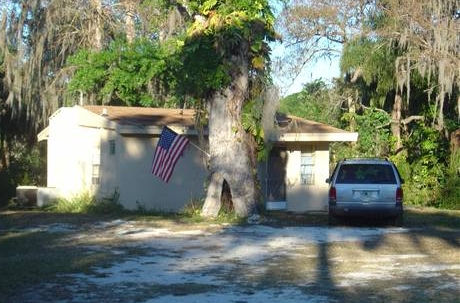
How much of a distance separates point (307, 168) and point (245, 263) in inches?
521

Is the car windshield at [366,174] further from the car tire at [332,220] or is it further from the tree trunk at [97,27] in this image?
the tree trunk at [97,27]

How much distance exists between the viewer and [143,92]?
3120cm

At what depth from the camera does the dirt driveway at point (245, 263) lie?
9.42m

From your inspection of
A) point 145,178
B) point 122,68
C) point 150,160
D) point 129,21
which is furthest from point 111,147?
point 129,21

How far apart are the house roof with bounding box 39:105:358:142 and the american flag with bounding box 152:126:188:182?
1.23 metres

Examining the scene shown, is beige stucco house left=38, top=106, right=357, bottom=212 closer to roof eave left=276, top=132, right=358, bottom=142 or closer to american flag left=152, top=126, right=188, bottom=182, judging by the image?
roof eave left=276, top=132, right=358, bottom=142

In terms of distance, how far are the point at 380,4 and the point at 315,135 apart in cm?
801

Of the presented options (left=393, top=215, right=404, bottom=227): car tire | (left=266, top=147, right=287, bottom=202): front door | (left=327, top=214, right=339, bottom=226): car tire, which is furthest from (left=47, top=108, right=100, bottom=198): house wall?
(left=393, top=215, right=404, bottom=227): car tire

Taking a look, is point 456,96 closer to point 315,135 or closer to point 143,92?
point 315,135

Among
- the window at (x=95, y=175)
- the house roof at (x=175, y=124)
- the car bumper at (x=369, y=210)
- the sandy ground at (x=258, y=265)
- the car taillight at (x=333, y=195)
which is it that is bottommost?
the sandy ground at (x=258, y=265)

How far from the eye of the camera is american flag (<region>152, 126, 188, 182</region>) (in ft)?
68.2

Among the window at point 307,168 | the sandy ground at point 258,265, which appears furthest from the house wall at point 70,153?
the sandy ground at point 258,265

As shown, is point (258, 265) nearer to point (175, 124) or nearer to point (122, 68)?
point (175, 124)

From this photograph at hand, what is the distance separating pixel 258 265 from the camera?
11812 millimetres
